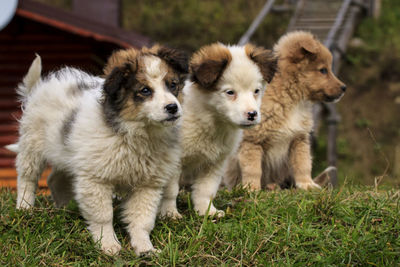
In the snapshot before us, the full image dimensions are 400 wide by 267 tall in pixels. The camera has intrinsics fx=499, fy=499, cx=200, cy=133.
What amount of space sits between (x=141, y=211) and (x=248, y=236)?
926 mm

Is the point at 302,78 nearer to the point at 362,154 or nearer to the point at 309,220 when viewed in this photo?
the point at 309,220

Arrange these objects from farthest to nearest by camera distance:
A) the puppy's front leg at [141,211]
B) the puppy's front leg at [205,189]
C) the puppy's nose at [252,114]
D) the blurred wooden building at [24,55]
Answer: the blurred wooden building at [24,55] → the puppy's front leg at [205,189] → the puppy's nose at [252,114] → the puppy's front leg at [141,211]

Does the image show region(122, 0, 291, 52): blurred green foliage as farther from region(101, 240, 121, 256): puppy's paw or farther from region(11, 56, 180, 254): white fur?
region(101, 240, 121, 256): puppy's paw

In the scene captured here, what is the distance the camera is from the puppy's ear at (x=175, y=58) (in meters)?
4.27

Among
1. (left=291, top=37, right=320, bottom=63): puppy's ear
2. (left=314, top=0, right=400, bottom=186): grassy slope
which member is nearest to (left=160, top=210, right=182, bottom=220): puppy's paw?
(left=291, top=37, right=320, bottom=63): puppy's ear

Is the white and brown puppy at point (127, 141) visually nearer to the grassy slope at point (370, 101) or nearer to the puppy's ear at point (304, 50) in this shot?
the puppy's ear at point (304, 50)

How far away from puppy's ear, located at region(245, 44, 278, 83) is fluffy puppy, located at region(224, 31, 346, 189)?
3.50 feet

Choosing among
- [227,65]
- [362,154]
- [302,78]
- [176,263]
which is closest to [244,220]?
[176,263]

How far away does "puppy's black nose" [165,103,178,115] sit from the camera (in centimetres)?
388

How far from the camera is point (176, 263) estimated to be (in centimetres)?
377

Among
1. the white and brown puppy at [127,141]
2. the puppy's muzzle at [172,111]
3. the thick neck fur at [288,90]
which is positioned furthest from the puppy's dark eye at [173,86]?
the thick neck fur at [288,90]

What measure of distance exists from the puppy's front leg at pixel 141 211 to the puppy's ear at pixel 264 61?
1553 mm

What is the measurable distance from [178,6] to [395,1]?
27.4 ft

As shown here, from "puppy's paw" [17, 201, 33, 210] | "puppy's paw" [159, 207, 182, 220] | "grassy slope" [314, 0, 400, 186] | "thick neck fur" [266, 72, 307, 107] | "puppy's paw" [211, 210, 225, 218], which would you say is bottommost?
"grassy slope" [314, 0, 400, 186]
